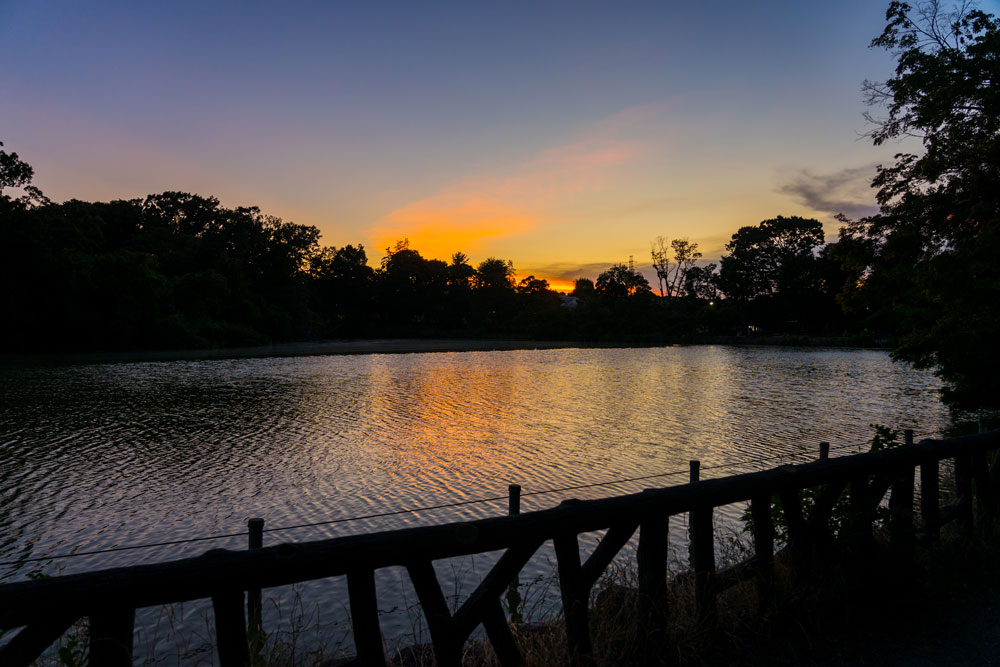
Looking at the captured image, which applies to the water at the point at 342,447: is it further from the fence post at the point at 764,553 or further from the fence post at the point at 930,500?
the fence post at the point at 930,500

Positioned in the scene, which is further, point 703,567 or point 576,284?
point 576,284

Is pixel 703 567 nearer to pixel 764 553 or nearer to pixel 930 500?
pixel 764 553

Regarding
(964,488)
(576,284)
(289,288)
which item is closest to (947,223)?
(964,488)

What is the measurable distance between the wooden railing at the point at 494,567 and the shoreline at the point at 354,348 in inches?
1386

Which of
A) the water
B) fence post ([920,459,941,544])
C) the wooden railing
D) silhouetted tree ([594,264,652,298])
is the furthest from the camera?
silhouetted tree ([594,264,652,298])

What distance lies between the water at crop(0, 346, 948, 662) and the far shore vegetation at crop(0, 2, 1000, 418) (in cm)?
515

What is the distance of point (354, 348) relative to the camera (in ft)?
261

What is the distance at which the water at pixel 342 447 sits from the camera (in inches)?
383

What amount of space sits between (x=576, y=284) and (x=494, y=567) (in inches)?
6712

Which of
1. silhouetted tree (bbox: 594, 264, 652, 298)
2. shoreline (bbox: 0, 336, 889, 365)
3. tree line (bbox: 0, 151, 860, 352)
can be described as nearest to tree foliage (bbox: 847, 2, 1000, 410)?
shoreline (bbox: 0, 336, 889, 365)

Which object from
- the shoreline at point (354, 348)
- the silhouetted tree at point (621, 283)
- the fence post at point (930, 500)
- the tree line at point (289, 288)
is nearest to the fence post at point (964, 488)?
the fence post at point (930, 500)

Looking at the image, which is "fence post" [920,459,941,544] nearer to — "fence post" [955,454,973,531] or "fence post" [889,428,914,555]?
"fence post" [889,428,914,555]

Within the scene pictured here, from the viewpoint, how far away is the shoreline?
170 ft

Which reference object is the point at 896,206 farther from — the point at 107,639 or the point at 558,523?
the point at 107,639
